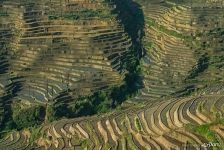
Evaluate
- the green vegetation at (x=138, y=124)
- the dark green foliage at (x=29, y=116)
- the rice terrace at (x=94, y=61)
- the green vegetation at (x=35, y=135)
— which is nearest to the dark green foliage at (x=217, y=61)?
the rice terrace at (x=94, y=61)

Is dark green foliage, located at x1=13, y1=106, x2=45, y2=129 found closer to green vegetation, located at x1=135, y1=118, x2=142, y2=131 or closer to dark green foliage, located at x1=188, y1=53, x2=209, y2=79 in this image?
dark green foliage, located at x1=188, y1=53, x2=209, y2=79

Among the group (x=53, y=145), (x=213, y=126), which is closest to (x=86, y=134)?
(x=53, y=145)

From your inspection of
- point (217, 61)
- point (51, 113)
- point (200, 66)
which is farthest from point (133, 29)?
point (51, 113)

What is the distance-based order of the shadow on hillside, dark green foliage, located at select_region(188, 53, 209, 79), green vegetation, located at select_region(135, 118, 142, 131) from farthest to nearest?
the shadow on hillside, dark green foliage, located at select_region(188, 53, 209, 79), green vegetation, located at select_region(135, 118, 142, 131)

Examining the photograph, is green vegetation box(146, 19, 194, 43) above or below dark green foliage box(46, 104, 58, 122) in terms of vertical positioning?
above

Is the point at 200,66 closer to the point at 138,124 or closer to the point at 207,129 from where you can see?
the point at 138,124

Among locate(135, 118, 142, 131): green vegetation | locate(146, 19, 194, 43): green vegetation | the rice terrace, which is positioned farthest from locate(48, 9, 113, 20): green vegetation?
locate(135, 118, 142, 131): green vegetation

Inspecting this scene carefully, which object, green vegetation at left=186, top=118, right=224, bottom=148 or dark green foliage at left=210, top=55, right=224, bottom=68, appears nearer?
green vegetation at left=186, top=118, right=224, bottom=148
